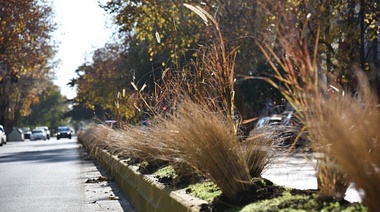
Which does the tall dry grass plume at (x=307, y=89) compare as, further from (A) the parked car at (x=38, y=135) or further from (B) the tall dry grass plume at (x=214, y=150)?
(A) the parked car at (x=38, y=135)

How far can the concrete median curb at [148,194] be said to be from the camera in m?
8.86

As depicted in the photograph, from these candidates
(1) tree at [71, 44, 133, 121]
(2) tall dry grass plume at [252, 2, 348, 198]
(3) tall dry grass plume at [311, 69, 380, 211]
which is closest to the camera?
(3) tall dry grass plume at [311, 69, 380, 211]

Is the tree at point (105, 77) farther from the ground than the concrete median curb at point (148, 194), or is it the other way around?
the tree at point (105, 77)

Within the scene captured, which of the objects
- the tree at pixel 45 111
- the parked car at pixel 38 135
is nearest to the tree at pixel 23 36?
the parked car at pixel 38 135

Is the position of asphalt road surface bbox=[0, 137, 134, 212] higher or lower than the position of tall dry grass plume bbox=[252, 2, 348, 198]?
lower

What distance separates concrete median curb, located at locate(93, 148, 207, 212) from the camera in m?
8.86

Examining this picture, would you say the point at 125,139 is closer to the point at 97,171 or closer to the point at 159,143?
the point at 159,143

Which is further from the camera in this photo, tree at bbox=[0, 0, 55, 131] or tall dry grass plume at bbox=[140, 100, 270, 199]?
tree at bbox=[0, 0, 55, 131]

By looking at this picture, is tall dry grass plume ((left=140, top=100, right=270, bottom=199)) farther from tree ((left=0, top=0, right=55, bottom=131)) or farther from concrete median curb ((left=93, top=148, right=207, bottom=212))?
tree ((left=0, top=0, right=55, bottom=131))

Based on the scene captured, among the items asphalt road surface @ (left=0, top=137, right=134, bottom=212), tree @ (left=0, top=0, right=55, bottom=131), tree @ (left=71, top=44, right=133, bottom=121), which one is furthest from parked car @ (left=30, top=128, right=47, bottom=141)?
asphalt road surface @ (left=0, top=137, right=134, bottom=212)

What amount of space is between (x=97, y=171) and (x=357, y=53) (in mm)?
11572

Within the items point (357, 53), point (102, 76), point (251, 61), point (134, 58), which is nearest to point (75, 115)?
point (102, 76)

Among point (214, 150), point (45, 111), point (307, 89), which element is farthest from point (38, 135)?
point (307, 89)

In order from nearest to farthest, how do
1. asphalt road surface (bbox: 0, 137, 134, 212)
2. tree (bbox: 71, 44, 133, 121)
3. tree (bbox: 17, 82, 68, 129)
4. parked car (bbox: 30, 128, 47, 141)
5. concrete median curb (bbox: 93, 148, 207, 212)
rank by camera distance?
concrete median curb (bbox: 93, 148, 207, 212) < asphalt road surface (bbox: 0, 137, 134, 212) < tree (bbox: 71, 44, 133, 121) < parked car (bbox: 30, 128, 47, 141) < tree (bbox: 17, 82, 68, 129)
